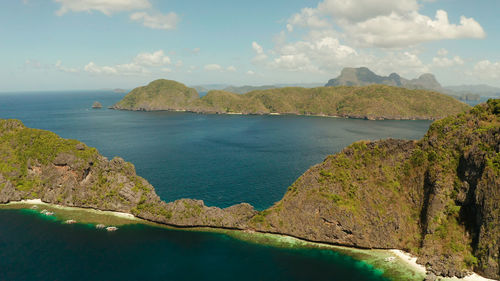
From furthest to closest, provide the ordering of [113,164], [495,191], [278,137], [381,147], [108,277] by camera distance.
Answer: [278,137] < [113,164] < [381,147] < [108,277] < [495,191]

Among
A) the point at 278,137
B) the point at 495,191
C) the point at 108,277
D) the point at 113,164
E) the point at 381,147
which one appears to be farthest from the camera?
the point at 278,137

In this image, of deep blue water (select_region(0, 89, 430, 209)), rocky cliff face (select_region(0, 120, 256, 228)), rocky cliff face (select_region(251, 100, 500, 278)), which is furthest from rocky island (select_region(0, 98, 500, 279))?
deep blue water (select_region(0, 89, 430, 209))

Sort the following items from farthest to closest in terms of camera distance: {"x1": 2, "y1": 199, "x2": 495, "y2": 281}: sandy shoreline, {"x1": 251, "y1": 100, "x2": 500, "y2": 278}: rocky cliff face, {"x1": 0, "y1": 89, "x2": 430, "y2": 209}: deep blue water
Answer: {"x1": 0, "y1": 89, "x2": 430, "y2": 209}: deep blue water → {"x1": 251, "y1": 100, "x2": 500, "y2": 278}: rocky cliff face → {"x1": 2, "y1": 199, "x2": 495, "y2": 281}: sandy shoreline

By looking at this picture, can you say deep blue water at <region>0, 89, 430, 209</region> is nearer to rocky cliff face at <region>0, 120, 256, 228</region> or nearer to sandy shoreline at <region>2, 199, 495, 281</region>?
rocky cliff face at <region>0, 120, 256, 228</region>

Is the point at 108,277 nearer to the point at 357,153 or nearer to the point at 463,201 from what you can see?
A: the point at 357,153

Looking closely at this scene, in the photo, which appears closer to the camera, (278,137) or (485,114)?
(485,114)

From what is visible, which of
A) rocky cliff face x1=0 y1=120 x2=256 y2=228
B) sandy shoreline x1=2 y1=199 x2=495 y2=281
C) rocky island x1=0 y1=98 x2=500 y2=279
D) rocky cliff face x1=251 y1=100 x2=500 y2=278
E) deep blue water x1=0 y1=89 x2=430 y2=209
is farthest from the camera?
deep blue water x1=0 y1=89 x2=430 y2=209

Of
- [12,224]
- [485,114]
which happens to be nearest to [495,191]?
[485,114]
